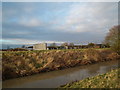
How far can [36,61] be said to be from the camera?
12055mm

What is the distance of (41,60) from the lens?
12.3 metres

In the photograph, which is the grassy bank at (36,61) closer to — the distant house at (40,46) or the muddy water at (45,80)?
the muddy water at (45,80)

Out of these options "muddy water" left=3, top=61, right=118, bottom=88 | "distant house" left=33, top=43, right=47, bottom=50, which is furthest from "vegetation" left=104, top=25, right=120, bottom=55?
"distant house" left=33, top=43, right=47, bottom=50

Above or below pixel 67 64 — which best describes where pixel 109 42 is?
above

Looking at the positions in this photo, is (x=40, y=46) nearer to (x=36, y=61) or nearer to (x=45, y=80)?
(x=36, y=61)

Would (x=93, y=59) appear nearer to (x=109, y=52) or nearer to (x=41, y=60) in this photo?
(x=109, y=52)

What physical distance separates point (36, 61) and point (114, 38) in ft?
40.9

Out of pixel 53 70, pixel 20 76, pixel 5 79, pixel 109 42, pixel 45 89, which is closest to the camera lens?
pixel 45 89

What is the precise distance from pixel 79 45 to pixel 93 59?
748 inches

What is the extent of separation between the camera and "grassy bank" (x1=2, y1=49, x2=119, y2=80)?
31.8 ft

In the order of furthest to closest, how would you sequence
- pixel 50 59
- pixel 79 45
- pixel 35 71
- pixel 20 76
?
pixel 79 45 < pixel 50 59 < pixel 35 71 < pixel 20 76

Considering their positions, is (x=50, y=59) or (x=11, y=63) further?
(x=50, y=59)

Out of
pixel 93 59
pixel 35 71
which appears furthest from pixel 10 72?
pixel 93 59

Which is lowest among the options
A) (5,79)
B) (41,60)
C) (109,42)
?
(5,79)
